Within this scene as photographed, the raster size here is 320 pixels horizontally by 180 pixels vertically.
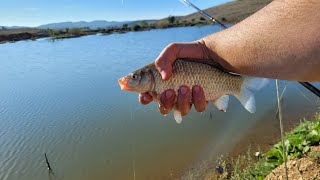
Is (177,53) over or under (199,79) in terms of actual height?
over

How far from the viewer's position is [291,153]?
5336 millimetres

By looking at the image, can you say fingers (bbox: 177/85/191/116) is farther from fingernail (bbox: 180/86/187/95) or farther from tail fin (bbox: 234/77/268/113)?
tail fin (bbox: 234/77/268/113)

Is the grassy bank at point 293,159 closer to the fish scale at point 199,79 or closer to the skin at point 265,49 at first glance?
the fish scale at point 199,79

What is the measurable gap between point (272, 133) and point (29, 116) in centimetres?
800

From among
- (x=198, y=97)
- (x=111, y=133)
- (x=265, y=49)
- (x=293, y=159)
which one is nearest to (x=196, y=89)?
(x=198, y=97)

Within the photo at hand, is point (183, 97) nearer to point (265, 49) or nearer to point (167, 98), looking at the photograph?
point (167, 98)

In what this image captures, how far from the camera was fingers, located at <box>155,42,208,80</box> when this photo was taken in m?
2.55

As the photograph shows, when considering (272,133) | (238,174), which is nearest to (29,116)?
(272,133)

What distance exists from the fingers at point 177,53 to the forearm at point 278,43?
0.24m

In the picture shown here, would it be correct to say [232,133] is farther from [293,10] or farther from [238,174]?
[293,10]

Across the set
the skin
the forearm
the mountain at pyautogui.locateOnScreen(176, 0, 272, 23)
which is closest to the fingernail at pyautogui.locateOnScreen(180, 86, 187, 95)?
the skin

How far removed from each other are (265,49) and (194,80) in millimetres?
583

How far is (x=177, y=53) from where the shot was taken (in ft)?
8.95

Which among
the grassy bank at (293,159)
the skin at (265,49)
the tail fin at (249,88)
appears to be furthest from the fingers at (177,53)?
the grassy bank at (293,159)
